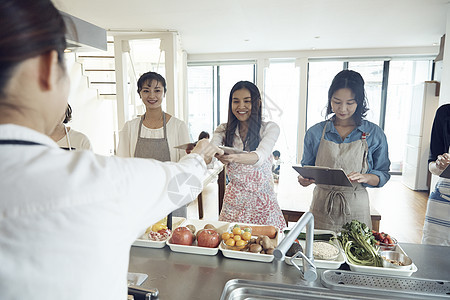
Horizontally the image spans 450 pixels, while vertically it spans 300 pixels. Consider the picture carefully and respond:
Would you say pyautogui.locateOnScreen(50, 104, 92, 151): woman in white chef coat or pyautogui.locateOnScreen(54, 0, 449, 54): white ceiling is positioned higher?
pyautogui.locateOnScreen(54, 0, 449, 54): white ceiling

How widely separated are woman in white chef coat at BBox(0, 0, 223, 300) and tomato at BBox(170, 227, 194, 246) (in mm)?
791

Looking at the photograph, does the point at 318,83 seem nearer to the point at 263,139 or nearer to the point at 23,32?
the point at 263,139

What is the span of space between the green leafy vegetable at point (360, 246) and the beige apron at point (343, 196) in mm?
470

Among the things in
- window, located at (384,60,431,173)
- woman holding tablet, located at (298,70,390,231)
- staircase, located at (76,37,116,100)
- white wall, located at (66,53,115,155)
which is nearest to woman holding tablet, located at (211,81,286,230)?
woman holding tablet, located at (298,70,390,231)

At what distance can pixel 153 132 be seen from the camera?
2.35m

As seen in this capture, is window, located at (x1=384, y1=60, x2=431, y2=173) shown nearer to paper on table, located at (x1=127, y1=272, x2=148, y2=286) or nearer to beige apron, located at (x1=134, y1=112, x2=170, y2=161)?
beige apron, located at (x1=134, y1=112, x2=170, y2=161)

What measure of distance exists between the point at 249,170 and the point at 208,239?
0.81m

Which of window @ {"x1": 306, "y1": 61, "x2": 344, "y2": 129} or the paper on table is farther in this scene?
window @ {"x1": 306, "y1": 61, "x2": 344, "y2": 129}

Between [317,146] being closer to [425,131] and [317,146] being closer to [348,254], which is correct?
[348,254]

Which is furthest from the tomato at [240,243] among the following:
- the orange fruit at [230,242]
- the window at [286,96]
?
the window at [286,96]

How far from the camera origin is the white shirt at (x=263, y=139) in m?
1.86

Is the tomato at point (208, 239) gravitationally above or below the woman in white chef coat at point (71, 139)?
below

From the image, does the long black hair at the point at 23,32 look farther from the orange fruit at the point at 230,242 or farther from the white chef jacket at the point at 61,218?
the orange fruit at the point at 230,242

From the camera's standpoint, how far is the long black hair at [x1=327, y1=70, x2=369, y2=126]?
176cm
